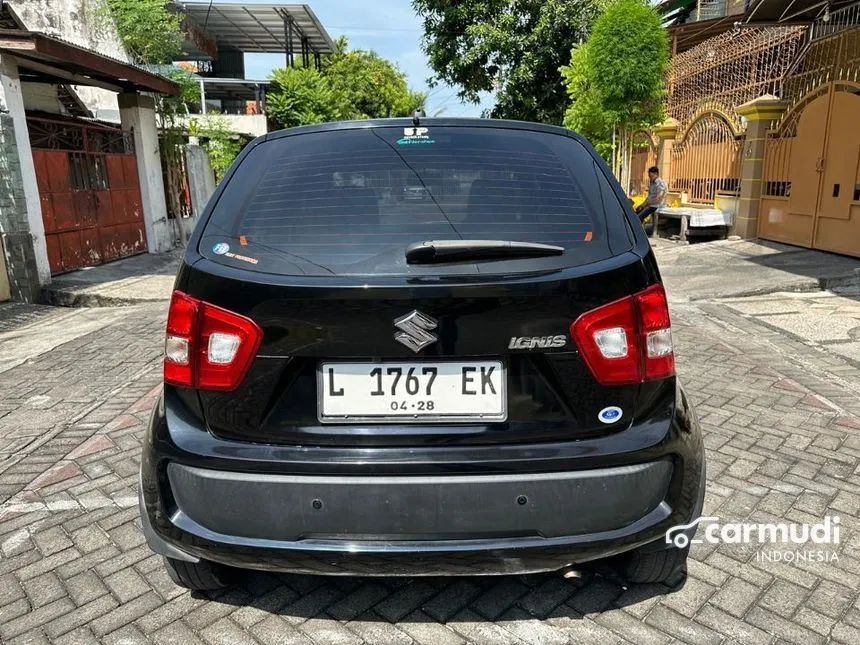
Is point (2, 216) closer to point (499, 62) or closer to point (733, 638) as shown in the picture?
point (733, 638)

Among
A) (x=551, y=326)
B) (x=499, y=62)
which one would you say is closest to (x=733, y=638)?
(x=551, y=326)

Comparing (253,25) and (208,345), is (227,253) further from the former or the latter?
(253,25)

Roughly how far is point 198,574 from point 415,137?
1700mm

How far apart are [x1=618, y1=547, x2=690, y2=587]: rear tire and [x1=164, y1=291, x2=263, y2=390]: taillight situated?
146 cm

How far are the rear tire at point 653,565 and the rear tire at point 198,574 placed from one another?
1.42 meters

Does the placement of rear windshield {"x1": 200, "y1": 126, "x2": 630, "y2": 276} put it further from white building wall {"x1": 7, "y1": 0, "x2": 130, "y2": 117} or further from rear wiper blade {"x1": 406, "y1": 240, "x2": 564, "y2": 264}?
white building wall {"x1": 7, "y1": 0, "x2": 130, "y2": 117}

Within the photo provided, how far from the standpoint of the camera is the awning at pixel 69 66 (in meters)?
7.51

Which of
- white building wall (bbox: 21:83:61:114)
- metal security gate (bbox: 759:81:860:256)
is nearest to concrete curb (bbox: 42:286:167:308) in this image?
white building wall (bbox: 21:83:61:114)

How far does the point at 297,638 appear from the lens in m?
2.06

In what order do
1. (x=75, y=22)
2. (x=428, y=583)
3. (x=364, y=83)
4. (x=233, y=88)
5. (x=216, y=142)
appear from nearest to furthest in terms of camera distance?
(x=428, y=583)
(x=75, y=22)
(x=216, y=142)
(x=233, y=88)
(x=364, y=83)

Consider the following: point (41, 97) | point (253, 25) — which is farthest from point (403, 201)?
point (253, 25)

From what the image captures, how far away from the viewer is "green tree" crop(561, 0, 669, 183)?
1294 cm

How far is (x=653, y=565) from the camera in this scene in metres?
2.19

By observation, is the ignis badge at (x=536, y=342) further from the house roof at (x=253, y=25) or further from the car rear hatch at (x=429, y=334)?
the house roof at (x=253, y=25)
